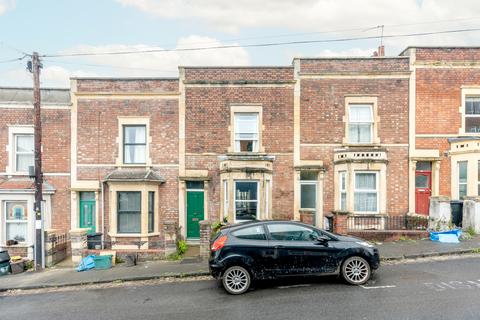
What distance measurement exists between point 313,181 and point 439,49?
25.5ft

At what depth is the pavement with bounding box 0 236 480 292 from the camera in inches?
385

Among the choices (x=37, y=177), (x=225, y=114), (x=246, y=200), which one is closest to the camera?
(x=37, y=177)

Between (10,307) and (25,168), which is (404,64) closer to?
(10,307)

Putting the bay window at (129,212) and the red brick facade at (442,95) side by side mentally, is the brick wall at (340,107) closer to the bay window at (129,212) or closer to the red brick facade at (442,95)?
the red brick facade at (442,95)

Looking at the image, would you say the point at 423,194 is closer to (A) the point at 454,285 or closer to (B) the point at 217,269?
(A) the point at 454,285

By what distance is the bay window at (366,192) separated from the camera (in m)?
14.2

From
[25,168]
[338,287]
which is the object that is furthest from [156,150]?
[338,287]

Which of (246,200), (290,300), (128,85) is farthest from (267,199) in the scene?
(128,85)

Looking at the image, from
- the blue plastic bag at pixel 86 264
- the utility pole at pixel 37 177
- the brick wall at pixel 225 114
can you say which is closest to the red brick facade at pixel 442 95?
the brick wall at pixel 225 114

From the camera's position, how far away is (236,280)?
7793 mm

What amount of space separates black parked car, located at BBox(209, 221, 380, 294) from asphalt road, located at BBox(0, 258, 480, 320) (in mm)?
352

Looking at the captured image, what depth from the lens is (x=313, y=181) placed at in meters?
15.0

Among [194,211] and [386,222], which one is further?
[194,211]

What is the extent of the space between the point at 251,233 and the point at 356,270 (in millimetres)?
2597
